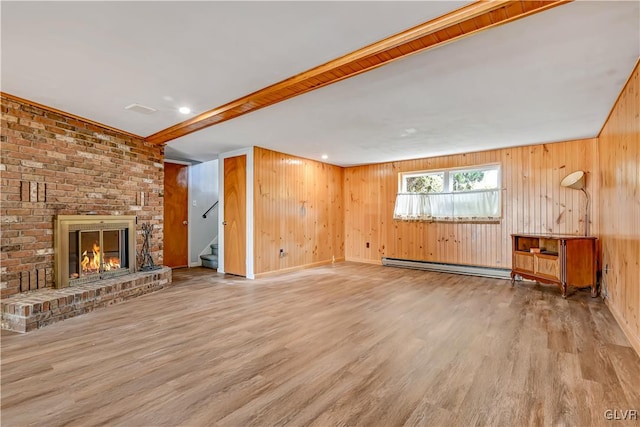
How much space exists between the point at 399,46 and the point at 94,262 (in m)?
4.20

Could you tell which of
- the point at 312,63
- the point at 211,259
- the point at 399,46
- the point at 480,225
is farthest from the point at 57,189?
the point at 480,225

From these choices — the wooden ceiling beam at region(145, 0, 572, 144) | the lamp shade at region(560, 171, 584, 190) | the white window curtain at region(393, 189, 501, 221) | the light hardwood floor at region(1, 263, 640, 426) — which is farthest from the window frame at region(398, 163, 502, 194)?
the wooden ceiling beam at region(145, 0, 572, 144)

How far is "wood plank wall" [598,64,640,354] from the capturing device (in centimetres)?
242

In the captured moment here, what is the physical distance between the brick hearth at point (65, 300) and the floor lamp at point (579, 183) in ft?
19.9

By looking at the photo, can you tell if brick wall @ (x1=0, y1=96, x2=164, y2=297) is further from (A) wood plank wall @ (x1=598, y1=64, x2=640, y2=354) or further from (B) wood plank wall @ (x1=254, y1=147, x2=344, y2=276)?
(A) wood plank wall @ (x1=598, y1=64, x2=640, y2=354)

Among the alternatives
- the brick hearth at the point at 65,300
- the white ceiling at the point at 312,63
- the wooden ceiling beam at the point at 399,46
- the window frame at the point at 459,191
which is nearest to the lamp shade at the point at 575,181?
the white ceiling at the point at 312,63

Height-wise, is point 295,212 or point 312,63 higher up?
point 312,63

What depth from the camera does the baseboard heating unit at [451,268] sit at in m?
5.22

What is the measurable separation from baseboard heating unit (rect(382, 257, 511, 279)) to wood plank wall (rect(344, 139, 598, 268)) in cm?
9

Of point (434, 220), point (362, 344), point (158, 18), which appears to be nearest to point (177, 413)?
point (362, 344)

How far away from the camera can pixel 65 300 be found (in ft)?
10.2

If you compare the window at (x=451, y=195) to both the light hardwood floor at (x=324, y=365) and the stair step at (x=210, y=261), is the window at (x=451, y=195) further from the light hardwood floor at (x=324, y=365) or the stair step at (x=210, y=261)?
the stair step at (x=210, y=261)

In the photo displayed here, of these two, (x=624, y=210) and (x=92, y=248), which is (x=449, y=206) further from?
(x=92, y=248)

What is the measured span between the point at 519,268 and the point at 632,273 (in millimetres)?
2227
